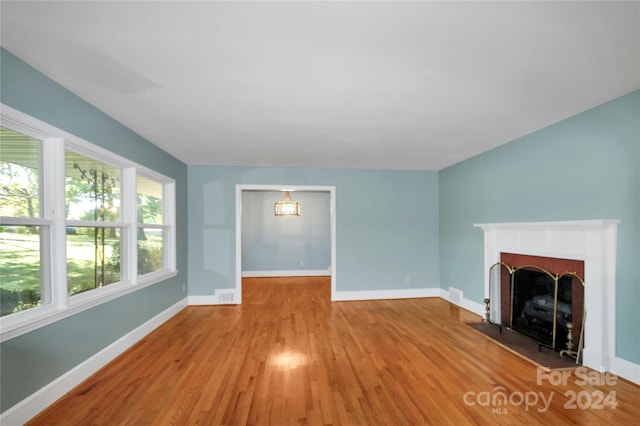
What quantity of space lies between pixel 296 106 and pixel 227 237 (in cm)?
303

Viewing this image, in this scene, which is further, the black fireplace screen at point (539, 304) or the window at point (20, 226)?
the black fireplace screen at point (539, 304)

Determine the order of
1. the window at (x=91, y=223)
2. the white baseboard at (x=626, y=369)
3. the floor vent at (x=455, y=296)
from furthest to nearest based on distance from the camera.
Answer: the floor vent at (x=455, y=296), the window at (x=91, y=223), the white baseboard at (x=626, y=369)

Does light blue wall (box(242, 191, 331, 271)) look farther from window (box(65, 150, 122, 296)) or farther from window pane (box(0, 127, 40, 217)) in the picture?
window pane (box(0, 127, 40, 217))

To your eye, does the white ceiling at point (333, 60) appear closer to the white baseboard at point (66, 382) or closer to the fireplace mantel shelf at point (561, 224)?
the fireplace mantel shelf at point (561, 224)

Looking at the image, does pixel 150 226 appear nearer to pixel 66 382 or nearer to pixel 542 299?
pixel 66 382

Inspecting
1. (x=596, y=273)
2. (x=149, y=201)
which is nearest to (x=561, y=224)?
(x=596, y=273)

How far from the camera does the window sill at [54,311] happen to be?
1713mm

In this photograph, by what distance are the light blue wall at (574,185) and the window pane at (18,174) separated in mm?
4697

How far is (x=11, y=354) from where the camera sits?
171cm

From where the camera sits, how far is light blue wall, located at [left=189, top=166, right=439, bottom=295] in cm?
471

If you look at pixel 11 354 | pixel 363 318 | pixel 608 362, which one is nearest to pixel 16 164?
pixel 11 354

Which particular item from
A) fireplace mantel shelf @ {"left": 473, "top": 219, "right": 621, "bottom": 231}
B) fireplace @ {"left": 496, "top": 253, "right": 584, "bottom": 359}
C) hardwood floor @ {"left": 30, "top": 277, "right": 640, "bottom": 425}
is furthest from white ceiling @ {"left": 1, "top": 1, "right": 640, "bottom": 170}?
hardwood floor @ {"left": 30, "top": 277, "right": 640, "bottom": 425}

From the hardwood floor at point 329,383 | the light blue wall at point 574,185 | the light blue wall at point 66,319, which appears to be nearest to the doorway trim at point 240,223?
the hardwood floor at point 329,383

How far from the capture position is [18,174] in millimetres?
1883
